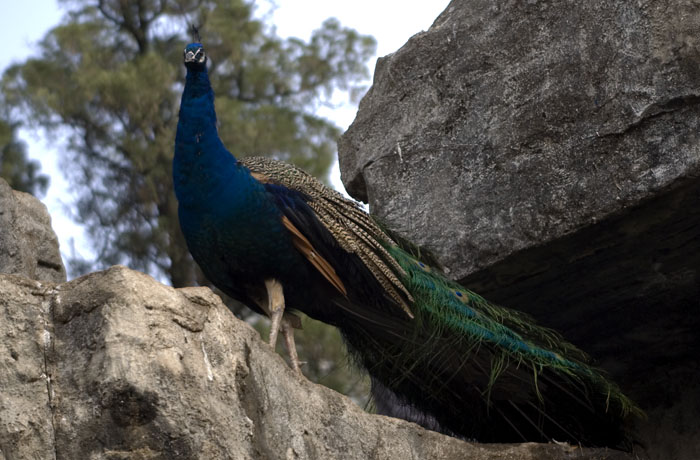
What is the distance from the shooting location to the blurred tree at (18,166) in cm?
651

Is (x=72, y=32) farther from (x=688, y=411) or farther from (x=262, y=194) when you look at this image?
(x=688, y=411)

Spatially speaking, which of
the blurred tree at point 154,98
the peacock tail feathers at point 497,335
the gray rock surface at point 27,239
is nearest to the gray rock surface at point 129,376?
the gray rock surface at point 27,239

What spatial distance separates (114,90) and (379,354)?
4105 mm

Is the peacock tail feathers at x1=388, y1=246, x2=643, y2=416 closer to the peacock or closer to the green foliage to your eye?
the peacock

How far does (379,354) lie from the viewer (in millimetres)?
3697

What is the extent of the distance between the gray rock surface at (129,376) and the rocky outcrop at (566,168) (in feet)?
4.68

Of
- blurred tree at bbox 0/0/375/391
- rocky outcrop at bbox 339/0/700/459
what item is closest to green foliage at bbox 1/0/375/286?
blurred tree at bbox 0/0/375/391

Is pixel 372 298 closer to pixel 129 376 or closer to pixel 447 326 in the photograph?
pixel 447 326

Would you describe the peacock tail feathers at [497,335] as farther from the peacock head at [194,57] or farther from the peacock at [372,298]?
the peacock head at [194,57]

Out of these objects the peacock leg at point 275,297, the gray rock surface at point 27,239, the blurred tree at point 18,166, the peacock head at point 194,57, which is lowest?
the peacock leg at point 275,297

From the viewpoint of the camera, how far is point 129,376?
7.10ft

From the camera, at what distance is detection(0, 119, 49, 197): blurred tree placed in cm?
651

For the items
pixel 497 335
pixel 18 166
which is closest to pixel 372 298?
pixel 497 335

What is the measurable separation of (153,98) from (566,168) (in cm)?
419
